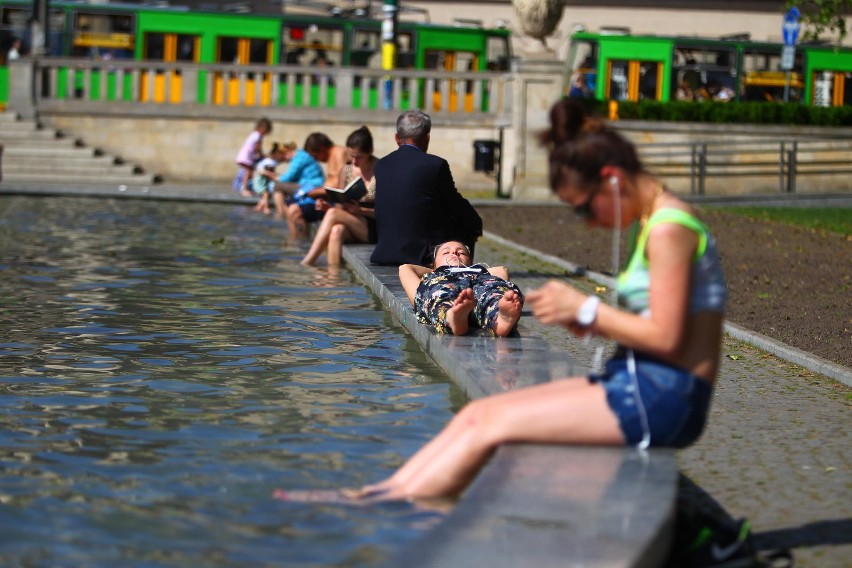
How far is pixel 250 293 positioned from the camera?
12.7m

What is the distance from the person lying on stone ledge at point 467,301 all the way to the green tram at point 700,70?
29.0m

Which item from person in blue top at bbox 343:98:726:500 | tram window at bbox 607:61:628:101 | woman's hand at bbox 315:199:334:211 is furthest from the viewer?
tram window at bbox 607:61:628:101

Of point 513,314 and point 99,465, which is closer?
point 99,465

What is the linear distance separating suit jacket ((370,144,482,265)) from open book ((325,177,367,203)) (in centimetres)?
291

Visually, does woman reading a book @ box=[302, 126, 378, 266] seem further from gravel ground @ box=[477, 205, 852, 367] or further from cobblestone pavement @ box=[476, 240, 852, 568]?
cobblestone pavement @ box=[476, 240, 852, 568]

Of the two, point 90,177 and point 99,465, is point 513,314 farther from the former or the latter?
point 90,177

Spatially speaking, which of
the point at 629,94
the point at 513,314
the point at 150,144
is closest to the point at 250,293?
the point at 513,314

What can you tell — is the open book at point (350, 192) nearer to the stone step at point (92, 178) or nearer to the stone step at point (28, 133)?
the stone step at point (92, 178)

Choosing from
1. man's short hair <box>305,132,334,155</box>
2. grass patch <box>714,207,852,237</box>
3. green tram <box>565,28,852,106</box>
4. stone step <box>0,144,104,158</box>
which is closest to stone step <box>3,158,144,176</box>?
stone step <box>0,144,104,158</box>

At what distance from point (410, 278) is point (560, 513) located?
540 centimetres

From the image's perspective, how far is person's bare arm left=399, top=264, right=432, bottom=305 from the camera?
32.1ft

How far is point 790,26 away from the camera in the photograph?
30078 millimetres

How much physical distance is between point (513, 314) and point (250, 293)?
186 inches

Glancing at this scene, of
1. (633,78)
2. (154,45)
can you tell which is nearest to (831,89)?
(633,78)
